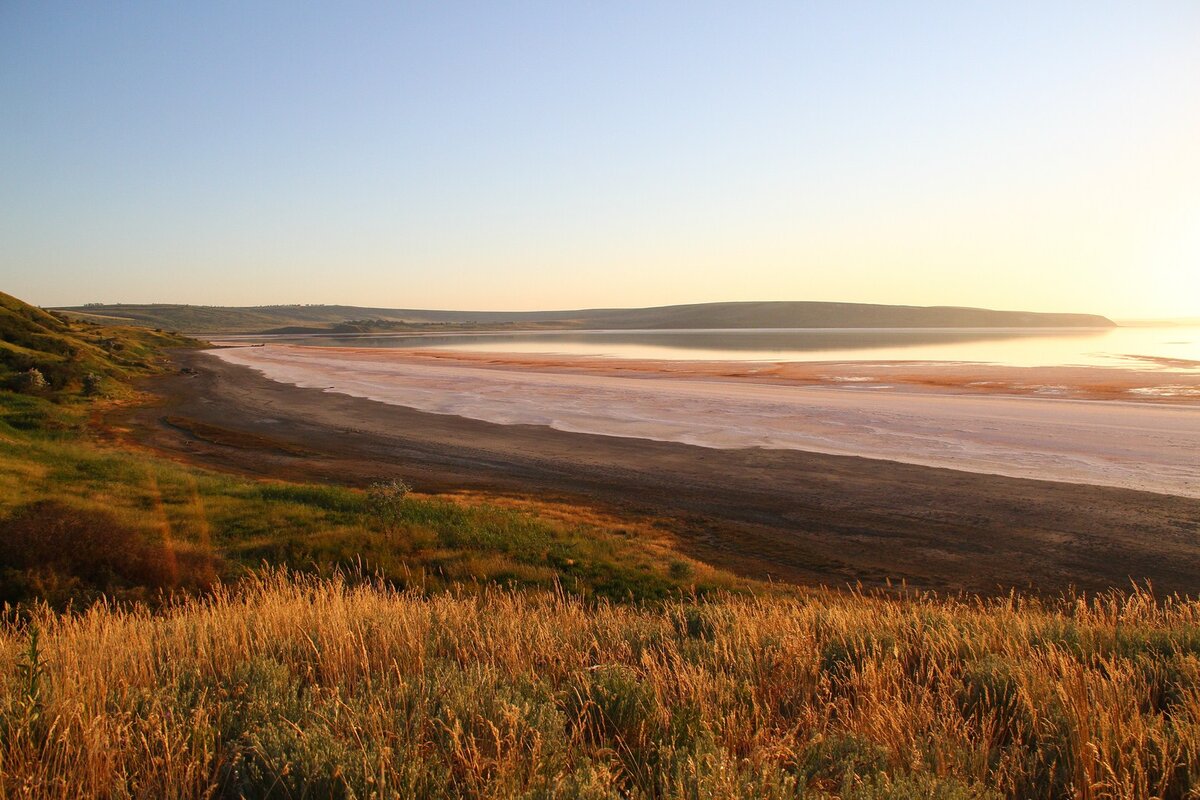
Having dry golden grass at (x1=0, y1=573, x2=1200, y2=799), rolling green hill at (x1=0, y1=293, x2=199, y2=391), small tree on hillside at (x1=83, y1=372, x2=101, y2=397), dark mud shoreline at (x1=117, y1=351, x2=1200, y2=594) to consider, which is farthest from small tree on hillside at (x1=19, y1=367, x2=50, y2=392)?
dry golden grass at (x1=0, y1=573, x2=1200, y2=799)

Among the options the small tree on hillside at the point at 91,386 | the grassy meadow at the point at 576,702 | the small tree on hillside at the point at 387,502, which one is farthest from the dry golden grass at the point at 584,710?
the small tree on hillside at the point at 91,386

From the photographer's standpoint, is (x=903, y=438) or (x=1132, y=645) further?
(x=903, y=438)

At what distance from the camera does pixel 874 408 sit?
101ft

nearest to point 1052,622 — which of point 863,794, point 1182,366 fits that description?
point 863,794

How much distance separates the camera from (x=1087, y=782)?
333 cm

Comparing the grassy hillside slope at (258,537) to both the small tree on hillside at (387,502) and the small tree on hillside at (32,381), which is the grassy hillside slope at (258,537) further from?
the small tree on hillside at (32,381)

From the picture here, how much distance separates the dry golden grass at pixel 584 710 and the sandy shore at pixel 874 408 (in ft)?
52.2

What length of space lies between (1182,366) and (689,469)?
48.5 m

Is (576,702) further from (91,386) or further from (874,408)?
(91,386)

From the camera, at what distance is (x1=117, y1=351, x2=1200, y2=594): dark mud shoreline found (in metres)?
12.0

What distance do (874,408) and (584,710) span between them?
2955cm

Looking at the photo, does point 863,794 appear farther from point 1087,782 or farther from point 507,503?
point 507,503

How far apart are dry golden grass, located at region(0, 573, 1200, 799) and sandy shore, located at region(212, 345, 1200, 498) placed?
1590 centimetres

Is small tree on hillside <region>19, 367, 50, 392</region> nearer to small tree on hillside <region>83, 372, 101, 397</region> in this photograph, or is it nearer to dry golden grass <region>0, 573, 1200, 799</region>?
small tree on hillside <region>83, 372, 101, 397</region>
